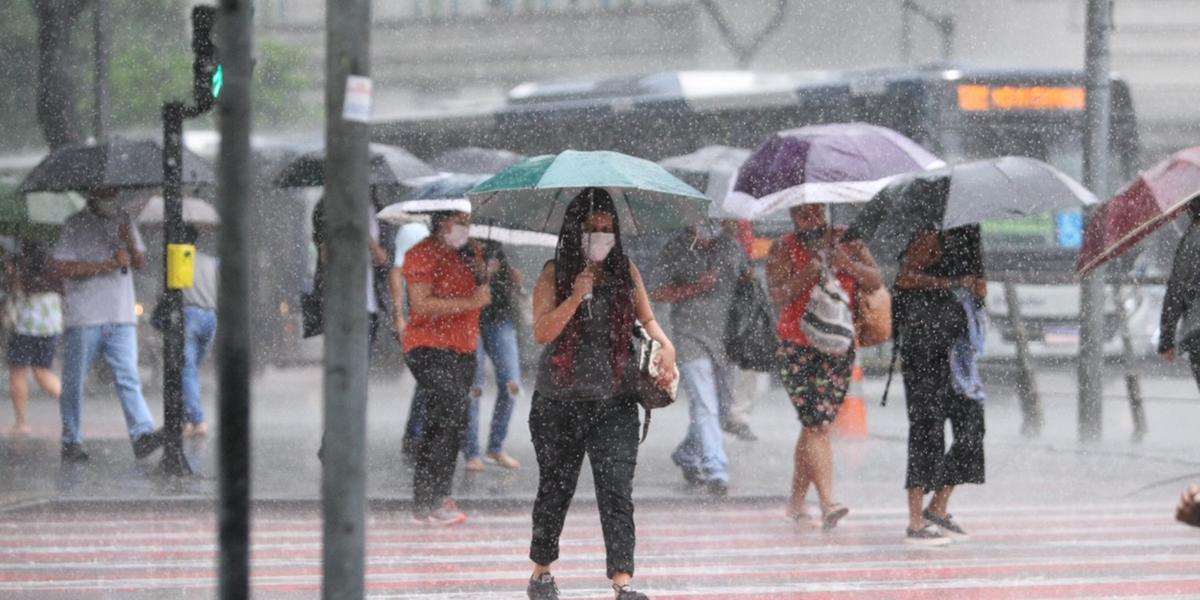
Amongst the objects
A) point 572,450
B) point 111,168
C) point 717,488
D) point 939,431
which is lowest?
point 717,488

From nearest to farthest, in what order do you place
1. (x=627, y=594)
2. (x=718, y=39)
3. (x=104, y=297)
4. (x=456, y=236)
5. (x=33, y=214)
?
(x=627, y=594)
(x=456, y=236)
(x=104, y=297)
(x=33, y=214)
(x=718, y=39)

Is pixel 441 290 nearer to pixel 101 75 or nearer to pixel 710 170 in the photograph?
pixel 710 170

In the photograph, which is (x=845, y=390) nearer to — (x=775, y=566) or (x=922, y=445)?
(x=922, y=445)

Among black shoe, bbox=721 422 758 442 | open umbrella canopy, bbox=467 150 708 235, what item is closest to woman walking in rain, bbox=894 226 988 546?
open umbrella canopy, bbox=467 150 708 235

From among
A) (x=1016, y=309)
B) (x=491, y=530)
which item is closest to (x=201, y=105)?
(x=491, y=530)

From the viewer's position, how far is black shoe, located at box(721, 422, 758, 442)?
1339 centimetres

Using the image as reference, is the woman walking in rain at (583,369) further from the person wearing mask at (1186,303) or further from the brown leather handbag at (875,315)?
the brown leather handbag at (875,315)

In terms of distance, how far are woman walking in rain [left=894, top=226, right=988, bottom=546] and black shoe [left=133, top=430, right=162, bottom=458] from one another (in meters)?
4.79

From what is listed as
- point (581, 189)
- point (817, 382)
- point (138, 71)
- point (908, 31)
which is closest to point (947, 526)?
point (817, 382)

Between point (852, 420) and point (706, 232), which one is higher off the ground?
point (706, 232)

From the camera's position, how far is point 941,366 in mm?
9188

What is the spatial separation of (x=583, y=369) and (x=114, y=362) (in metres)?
5.67

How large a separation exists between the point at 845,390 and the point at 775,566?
1.17 meters

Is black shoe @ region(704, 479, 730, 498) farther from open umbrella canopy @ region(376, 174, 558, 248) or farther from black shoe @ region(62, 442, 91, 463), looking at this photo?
black shoe @ region(62, 442, 91, 463)
